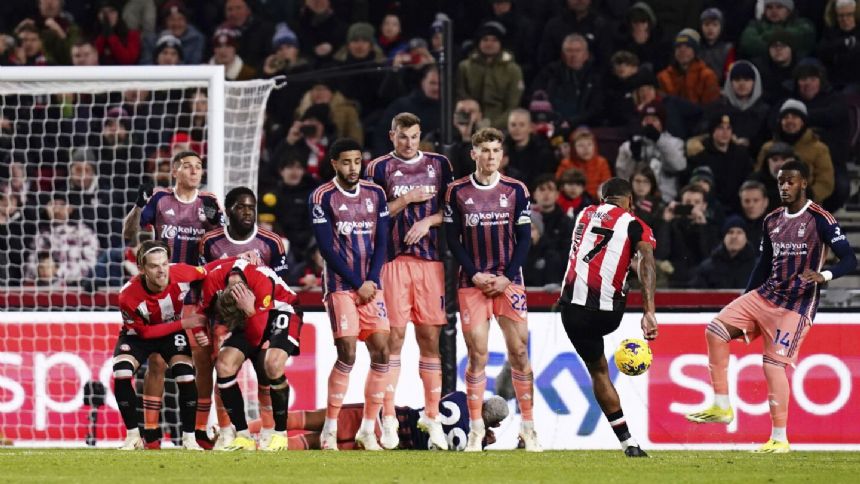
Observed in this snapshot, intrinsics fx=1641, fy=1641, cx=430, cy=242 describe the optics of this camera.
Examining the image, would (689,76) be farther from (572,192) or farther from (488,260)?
(488,260)

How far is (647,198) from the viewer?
609 inches

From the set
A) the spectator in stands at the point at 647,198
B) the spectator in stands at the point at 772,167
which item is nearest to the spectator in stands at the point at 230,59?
the spectator in stands at the point at 647,198

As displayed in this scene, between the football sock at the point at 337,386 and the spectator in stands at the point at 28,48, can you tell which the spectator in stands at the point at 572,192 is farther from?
the spectator in stands at the point at 28,48

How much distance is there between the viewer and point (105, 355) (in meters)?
13.9

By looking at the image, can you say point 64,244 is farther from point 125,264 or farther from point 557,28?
point 557,28

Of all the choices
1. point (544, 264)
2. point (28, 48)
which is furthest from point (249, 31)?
point (544, 264)

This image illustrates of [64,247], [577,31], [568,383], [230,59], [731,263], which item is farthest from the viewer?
[230,59]

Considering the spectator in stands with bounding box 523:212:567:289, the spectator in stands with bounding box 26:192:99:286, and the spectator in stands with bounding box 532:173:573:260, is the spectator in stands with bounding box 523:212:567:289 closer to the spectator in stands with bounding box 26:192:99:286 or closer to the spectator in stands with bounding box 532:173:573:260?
the spectator in stands with bounding box 532:173:573:260

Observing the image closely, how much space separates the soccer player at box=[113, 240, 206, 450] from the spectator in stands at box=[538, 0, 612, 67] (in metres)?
6.95

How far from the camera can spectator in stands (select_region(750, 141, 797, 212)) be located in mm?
15828

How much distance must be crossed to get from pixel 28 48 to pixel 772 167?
826cm

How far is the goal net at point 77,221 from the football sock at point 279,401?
6.19 feet

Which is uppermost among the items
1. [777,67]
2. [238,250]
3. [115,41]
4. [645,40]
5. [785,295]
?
[115,41]

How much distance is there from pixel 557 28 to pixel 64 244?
5.81 meters
